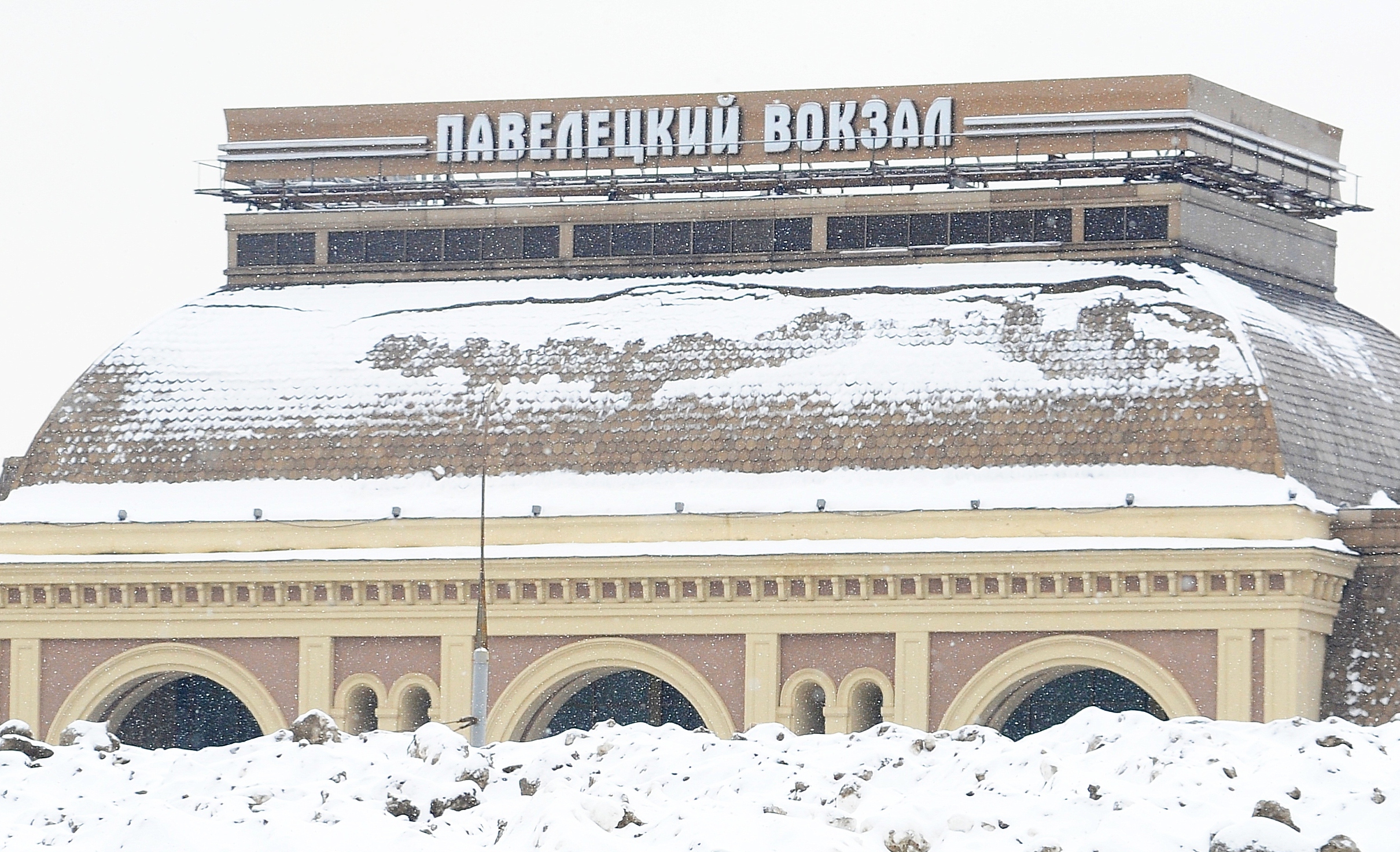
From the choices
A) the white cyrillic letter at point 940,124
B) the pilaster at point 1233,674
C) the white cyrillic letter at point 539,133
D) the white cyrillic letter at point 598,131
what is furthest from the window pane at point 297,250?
the pilaster at point 1233,674

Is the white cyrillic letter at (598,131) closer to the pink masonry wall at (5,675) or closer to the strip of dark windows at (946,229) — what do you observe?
the strip of dark windows at (946,229)

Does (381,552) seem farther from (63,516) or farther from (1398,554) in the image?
(1398,554)

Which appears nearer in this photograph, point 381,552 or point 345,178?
point 381,552

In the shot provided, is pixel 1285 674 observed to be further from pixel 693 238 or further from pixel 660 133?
pixel 660 133

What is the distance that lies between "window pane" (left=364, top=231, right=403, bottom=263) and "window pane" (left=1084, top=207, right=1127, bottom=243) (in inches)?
589

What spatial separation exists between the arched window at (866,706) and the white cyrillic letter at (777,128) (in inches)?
516

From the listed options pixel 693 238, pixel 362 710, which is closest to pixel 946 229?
pixel 693 238

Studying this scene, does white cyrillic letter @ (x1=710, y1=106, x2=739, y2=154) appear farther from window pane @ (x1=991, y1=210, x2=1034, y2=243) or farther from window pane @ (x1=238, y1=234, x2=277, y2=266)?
window pane @ (x1=238, y1=234, x2=277, y2=266)

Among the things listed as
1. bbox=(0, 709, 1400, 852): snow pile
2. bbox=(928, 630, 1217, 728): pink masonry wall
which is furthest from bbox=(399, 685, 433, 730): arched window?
bbox=(0, 709, 1400, 852): snow pile

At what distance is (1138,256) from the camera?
5897 cm

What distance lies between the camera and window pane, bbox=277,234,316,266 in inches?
2566

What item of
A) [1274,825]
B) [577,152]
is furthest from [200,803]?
[577,152]

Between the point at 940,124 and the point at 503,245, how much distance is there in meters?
9.63

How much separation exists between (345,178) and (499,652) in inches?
530
